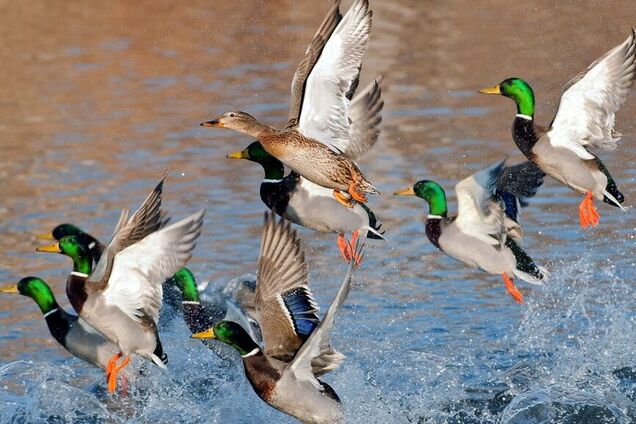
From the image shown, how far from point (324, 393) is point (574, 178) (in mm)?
2408

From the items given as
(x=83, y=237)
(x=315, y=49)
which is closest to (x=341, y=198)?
(x=315, y=49)

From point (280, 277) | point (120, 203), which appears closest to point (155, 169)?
point (120, 203)

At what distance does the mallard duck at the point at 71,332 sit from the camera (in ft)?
27.5

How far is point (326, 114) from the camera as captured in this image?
316 inches

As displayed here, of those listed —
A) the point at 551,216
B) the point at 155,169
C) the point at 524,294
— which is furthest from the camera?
the point at 155,169

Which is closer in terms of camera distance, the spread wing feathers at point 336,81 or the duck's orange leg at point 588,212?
the spread wing feathers at point 336,81

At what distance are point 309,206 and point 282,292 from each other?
1566 mm

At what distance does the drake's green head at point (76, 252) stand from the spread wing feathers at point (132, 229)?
0.59ft

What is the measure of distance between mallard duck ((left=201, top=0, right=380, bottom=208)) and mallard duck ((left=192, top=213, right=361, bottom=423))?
956 mm

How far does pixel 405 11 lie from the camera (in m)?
18.8

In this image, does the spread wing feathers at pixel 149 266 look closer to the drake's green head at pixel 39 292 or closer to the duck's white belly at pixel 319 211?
the drake's green head at pixel 39 292

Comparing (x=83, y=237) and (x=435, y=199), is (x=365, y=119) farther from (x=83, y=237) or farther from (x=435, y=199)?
(x=83, y=237)

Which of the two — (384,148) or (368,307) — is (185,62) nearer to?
(384,148)

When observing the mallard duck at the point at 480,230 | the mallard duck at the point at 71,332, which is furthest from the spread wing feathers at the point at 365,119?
the mallard duck at the point at 71,332
